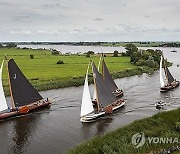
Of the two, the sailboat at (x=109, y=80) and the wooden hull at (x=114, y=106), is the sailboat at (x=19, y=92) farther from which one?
the sailboat at (x=109, y=80)

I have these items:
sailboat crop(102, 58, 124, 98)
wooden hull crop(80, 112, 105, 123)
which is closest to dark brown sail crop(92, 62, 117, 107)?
wooden hull crop(80, 112, 105, 123)

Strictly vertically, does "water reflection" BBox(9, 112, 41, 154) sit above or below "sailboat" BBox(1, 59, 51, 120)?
below

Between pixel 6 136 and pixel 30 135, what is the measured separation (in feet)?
11.0

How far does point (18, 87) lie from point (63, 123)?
12.7 metres

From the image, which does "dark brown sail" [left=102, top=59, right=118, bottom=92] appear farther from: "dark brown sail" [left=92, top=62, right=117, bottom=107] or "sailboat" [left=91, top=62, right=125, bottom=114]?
"dark brown sail" [left=92, top=62, right=117, bottom=107]

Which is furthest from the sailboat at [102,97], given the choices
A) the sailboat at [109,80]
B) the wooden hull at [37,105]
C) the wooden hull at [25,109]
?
the wooden hull at [25,109]

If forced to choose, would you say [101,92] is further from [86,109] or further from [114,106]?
[86,109]

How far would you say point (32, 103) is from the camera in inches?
2121

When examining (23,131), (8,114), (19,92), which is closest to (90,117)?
(23,131)

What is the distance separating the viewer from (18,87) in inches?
2046

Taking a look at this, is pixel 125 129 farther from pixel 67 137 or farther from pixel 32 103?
pixel 32 103

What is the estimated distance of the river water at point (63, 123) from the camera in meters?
36.4

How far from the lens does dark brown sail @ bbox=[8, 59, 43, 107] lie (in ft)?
169

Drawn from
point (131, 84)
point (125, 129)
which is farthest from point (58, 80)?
point (125, 129)
